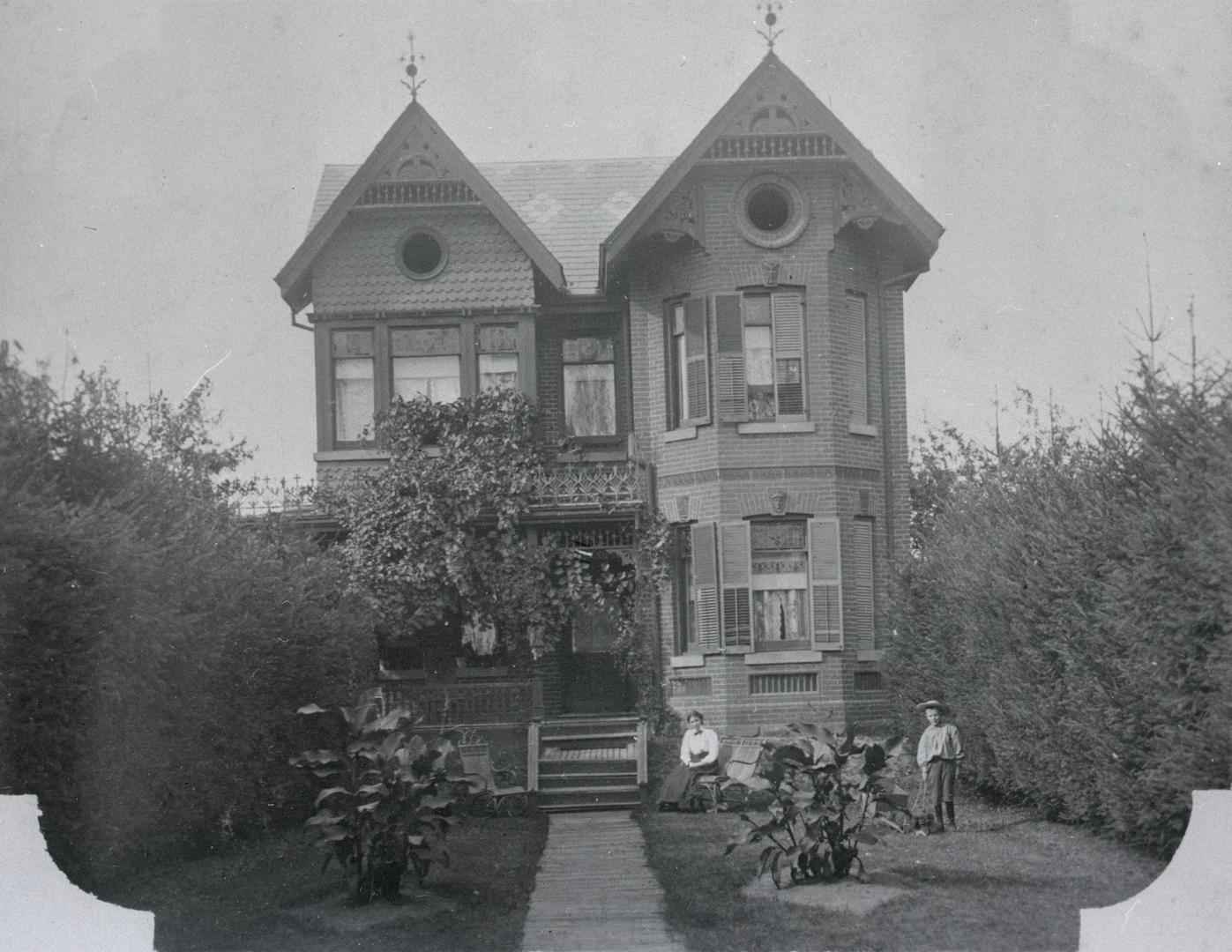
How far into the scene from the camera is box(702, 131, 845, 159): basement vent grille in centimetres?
2130

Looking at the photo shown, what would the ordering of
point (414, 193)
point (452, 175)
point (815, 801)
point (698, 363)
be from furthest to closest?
point (414, 193) < point (452, 175) < point (698, 363) < point (815, 801)

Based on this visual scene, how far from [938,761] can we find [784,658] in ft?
19.5

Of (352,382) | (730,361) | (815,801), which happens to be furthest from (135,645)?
(352,382)

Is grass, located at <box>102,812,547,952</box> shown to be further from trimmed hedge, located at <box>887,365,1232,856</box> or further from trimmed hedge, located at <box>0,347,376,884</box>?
trimmed hedge, located at <box>887,365,1232,856</box>

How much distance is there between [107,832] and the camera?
11781 millimetres

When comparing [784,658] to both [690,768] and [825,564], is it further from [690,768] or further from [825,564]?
[690,768]

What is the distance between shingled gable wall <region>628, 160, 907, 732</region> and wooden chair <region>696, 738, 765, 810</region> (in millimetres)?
1311

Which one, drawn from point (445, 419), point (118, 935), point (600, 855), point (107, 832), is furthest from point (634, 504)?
point (118, 935)

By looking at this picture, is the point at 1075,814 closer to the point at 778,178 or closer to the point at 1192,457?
the point at 1192,457

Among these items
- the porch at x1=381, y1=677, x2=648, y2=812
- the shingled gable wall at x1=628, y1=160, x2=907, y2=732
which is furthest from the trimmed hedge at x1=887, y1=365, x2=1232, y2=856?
the porch at x1=381, y1=677, x2=648, y2=812

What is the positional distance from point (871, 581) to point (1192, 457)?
11249 millimetres

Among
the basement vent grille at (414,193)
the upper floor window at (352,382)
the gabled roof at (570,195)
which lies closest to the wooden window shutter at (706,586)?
the gabled roof at (570,195)

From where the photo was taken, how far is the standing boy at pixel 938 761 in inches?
611

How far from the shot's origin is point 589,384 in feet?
78.5
